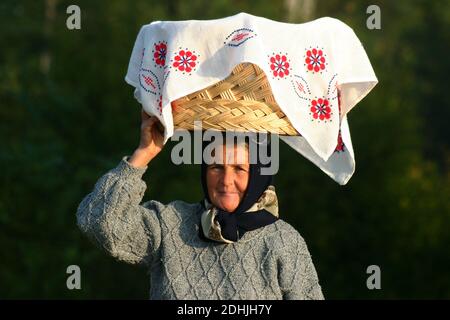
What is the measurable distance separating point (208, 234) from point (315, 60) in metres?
0.74

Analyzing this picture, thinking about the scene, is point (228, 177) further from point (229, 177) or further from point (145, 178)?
point (145, 178)

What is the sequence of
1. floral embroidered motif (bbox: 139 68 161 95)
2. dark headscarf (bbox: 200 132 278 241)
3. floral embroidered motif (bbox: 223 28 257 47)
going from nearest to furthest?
floral embroidered motif (bbox: 223 28 257 47) → floral embroidered motif (bbox: 139 68 161 95) → dark headscarf (bbox: 200 132 278 241)

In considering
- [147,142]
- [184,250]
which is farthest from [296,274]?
[147,142]

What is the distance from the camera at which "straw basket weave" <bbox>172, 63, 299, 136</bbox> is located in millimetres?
3893

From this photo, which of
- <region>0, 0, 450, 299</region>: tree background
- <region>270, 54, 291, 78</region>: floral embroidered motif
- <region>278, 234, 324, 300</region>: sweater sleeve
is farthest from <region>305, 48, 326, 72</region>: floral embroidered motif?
<region>0, 0, 450, 299</region>: tree background

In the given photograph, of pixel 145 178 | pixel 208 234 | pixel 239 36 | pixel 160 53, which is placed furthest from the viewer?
pixel 145 178

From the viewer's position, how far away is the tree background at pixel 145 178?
10.6m

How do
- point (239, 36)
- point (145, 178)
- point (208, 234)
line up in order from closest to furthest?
point (239, 36) < point (208, 234) < point (145, 178)

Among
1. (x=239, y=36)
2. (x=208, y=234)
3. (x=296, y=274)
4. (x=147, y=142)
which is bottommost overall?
(x=296, y=274)

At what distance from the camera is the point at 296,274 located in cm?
415

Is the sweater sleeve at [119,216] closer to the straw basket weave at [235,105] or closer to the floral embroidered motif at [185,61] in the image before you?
the straw basket weave at [235,105]

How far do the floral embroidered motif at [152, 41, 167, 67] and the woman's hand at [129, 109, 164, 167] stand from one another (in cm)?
20

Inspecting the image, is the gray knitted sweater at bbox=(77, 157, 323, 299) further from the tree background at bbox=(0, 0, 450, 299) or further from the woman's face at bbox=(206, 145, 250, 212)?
the tree background at bbox=(0, 0, 450, 299)
